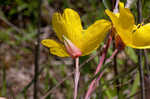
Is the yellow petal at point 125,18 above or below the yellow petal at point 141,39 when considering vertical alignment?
above

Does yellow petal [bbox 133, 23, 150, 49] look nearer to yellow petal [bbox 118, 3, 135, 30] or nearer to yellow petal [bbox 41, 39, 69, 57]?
yellow petal [bbox 118, 3, 135, 30]

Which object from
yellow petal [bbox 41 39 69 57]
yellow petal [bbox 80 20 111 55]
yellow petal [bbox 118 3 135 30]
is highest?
yellow petal [bbox 118 3 135 30]

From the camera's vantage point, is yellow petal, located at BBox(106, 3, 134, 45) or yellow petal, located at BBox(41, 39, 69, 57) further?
yellow petal, located at BBox(41, 39, 69, 57)

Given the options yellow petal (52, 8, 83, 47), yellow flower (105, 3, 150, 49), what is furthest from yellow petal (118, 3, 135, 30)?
yellow petal (52, 8, 83, 47)

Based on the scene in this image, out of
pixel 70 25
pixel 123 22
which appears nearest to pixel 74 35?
pixel 70 25

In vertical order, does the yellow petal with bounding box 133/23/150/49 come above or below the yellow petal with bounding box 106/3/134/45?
below

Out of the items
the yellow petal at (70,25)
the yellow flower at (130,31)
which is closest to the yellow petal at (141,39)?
the yellow flower at (130,31)

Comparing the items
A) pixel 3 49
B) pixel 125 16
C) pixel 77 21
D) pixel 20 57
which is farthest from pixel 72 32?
pixel 3 49

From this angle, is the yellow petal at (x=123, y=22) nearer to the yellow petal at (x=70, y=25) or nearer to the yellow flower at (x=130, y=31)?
the yellow flower at (x=130, y=31)
